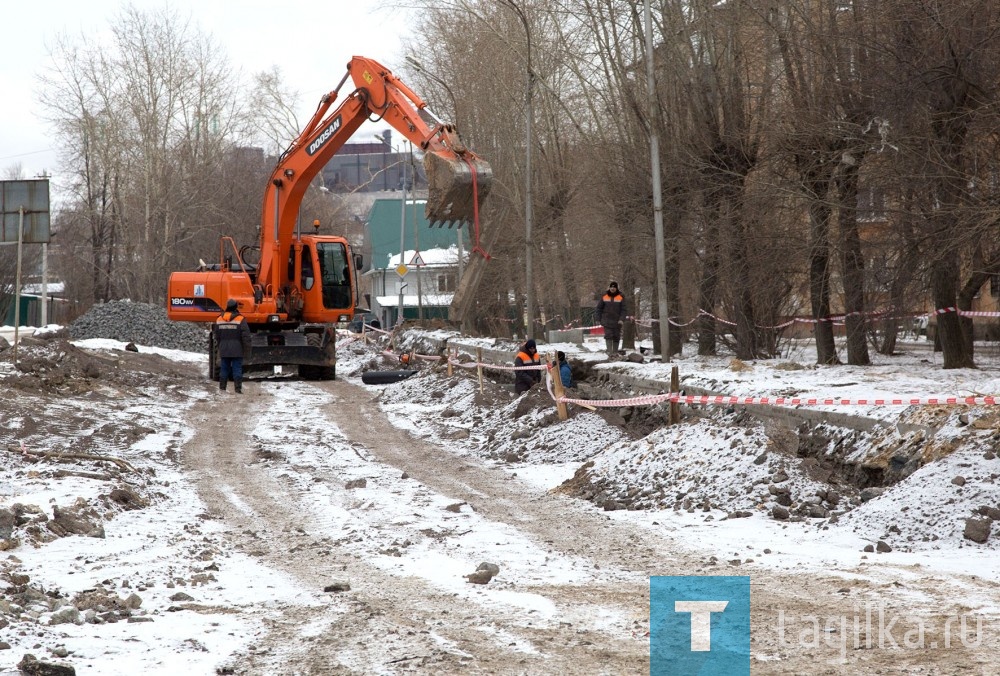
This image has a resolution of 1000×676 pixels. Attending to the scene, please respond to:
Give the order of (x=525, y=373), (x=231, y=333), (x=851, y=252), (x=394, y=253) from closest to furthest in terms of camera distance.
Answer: (x=525, y=373), (x=851, y=252), (x=231, y=333), (x=394, y=253)

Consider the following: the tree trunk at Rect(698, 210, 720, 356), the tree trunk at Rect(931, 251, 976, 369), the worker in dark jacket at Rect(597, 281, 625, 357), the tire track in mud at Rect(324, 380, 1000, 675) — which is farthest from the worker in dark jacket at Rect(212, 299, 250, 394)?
the tree trunk at Rect(931, 251, 976, 369)

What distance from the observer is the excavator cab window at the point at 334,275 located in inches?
946

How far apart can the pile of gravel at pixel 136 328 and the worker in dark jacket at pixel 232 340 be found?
14903mm

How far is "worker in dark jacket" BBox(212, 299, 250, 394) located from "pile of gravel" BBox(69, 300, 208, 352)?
587 inches

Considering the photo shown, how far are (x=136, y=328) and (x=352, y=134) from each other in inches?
696

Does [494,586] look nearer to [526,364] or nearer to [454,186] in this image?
[454,186]

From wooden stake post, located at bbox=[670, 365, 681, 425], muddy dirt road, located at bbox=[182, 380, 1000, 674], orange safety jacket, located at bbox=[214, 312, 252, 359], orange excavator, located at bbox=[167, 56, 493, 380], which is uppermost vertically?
orange excavator, located at bbox=[167, 56, 493, 380]

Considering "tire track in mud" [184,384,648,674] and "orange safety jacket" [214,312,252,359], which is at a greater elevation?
"orange safety jacket" [214,312,252,359]

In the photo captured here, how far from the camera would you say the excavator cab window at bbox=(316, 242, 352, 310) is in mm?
24031

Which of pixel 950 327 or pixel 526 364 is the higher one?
pixel 950 327

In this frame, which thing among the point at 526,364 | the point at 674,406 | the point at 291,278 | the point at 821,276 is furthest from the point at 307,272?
the point at 674,406

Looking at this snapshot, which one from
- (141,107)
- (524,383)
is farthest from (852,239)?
(141,107)

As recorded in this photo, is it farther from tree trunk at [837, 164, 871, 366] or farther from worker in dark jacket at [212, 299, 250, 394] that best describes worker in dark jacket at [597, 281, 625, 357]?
worker in dark jacket at [212, 299, 250, 394]

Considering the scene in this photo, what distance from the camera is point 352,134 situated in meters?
22.8
